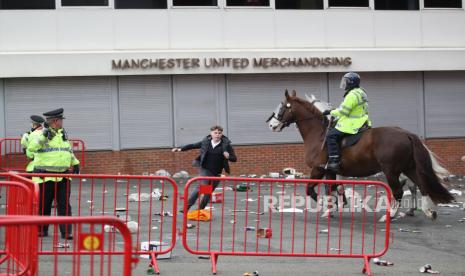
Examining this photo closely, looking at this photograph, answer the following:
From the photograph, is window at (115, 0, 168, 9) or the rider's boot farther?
window at (115, 0, 168, 9)

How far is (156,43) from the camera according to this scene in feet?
83.3

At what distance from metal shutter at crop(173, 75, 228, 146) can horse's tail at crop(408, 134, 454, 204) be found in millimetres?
12115

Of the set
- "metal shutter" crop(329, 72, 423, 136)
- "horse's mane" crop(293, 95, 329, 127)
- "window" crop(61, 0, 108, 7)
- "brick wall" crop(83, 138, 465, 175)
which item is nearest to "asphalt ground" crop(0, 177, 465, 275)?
"horse's mane" crop(293, 95, 329, 127)

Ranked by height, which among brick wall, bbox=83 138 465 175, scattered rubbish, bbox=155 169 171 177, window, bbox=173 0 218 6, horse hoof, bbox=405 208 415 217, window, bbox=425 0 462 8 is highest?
window, bbox=425 0 462 8

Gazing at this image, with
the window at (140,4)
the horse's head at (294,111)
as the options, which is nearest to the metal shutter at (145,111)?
the window at (140,4)

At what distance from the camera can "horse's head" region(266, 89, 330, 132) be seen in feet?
51.4

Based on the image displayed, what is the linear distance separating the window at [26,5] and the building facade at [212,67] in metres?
0.03

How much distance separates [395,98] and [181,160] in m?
7.15

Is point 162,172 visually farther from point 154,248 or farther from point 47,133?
point 154,248

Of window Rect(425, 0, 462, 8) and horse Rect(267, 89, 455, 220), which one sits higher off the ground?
window Rect(425, 0, 462, 8)

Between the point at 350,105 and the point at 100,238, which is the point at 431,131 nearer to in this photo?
the point at 350,105

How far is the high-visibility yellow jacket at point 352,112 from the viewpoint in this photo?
47.5ft

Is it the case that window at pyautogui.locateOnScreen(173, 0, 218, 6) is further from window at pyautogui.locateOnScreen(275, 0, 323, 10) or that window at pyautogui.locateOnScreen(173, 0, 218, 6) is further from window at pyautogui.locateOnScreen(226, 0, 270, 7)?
window at pyautogui.locateOnScreen(275, 0, 323, 10)

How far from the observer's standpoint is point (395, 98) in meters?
27.3
